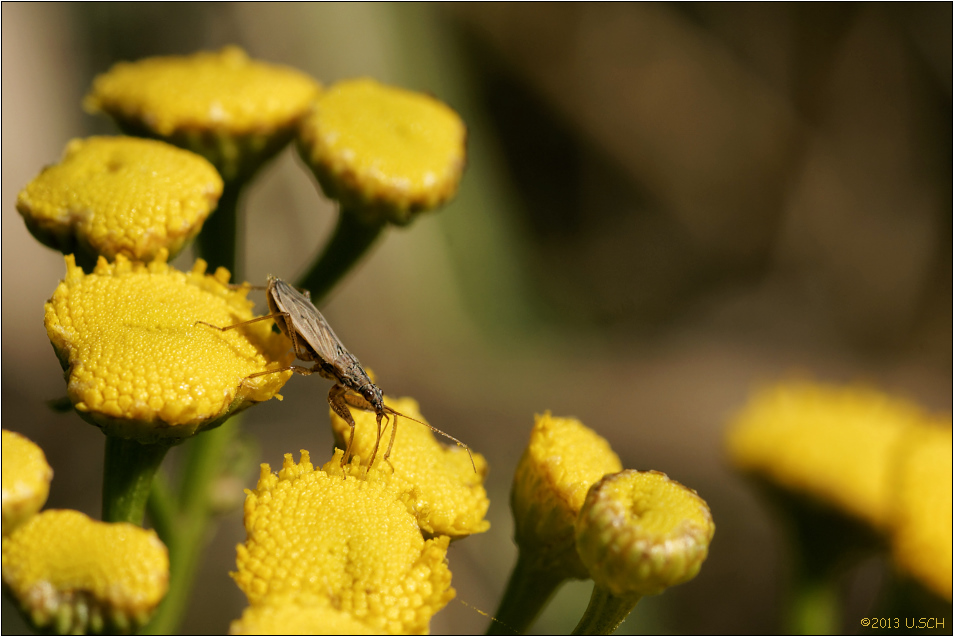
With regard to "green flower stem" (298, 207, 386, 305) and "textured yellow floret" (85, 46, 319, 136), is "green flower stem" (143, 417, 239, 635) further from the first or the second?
"textured yellow floret" (85, 46, 319, 136)

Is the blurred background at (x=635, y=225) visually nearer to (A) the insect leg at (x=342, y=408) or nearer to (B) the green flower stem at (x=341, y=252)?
(B) the green flower stem at (x=341, y=252)

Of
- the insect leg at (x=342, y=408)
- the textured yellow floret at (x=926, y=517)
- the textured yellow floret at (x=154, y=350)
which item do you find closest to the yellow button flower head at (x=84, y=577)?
the textured yellow floret at (x=154, y=350)

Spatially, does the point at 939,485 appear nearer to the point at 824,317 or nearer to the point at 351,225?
the point at 351,225

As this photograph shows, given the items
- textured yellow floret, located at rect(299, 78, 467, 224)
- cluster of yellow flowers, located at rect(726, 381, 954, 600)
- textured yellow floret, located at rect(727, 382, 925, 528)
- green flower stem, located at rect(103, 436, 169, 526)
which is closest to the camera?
green flower stem, located at rect(103, 436, 169, 526)

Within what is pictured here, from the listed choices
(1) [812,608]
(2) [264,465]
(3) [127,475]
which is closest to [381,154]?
(2) [264,465]

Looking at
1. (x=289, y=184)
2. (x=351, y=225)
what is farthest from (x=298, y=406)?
(x=351, y=225)

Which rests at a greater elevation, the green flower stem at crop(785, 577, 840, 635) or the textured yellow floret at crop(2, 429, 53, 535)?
the textured yellow floret at crop(2, 429, 53, 535)

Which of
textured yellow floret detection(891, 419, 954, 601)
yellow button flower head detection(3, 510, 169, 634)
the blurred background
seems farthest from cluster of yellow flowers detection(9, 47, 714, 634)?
the blurred background

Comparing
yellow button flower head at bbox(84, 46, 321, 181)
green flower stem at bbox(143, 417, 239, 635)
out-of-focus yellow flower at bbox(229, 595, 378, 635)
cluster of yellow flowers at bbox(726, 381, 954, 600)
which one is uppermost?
yellow button flower head at bbox(84, 46, 321, 181)
